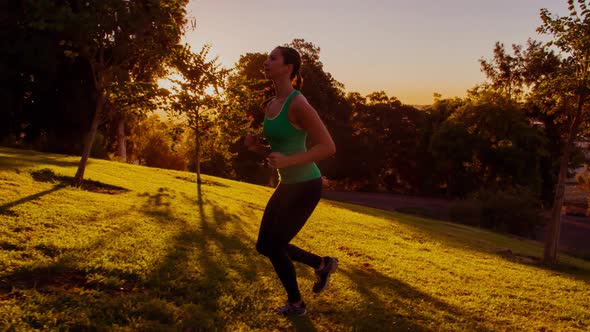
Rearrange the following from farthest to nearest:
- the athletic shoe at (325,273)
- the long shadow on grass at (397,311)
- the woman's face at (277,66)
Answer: the long shadow on grass at (397,311)
the athletic shoe at (325,273)
the woman's face at (277,66)

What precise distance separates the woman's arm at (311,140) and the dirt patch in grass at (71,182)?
1080 cm

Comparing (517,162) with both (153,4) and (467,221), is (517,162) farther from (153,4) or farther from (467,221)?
(153,4)

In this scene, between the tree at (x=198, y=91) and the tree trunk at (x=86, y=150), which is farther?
the tree at (x=198, y=91)

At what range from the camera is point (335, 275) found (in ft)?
24.4

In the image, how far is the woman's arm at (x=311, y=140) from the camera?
4016 mm

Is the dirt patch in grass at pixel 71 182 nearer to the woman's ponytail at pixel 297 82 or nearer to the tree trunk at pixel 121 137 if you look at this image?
the woman's ponytail at pixel 297 82

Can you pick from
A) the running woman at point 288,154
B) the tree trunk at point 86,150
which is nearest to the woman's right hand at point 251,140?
the running woman at point 288,154

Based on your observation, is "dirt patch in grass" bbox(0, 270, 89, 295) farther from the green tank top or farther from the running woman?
the green tank top

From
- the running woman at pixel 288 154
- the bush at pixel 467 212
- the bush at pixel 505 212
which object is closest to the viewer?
the running woman at pixel 288 154

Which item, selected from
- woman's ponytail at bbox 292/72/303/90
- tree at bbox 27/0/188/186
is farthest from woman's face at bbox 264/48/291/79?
tree at bbox 27/0/188/186

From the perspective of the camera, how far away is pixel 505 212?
31.3 metres

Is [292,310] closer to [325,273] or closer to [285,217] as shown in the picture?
[325,273]

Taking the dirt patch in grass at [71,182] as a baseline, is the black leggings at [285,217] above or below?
above

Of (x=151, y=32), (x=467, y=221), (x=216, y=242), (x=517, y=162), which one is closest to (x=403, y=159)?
(x=517, y=162)
